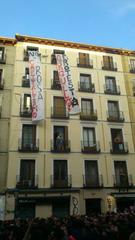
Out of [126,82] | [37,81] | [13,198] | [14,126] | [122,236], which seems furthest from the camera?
[126,82]

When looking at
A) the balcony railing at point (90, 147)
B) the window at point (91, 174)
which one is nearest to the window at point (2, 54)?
the balcony railing at point (90, 147)

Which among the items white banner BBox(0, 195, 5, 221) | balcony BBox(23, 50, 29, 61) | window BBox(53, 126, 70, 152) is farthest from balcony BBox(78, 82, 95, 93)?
white banner BBox(0, 195, 5, 221)

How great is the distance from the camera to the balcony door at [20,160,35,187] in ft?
78.2

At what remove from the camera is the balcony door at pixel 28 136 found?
83.1 ft

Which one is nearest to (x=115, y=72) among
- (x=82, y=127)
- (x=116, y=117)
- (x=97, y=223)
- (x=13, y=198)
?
Result: (x=116, y=117)

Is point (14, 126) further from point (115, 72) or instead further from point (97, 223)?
point (97, 223)

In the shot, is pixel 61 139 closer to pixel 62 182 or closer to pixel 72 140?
pixel 72 140

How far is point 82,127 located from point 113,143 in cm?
341

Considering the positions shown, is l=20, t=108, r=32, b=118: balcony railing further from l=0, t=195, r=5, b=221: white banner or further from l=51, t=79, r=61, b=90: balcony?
l=0, t=195, r=5, b=221: white banner

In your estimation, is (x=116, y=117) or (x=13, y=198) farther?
(x=116, y=117)

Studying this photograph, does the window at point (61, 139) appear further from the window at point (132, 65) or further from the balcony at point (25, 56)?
the window at point (132, 65)

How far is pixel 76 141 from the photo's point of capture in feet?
87.1

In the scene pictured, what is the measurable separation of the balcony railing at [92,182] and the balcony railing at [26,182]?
4339 millimetres

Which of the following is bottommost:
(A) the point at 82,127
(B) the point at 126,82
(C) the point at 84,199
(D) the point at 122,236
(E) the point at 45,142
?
(D) the point at 122,236
